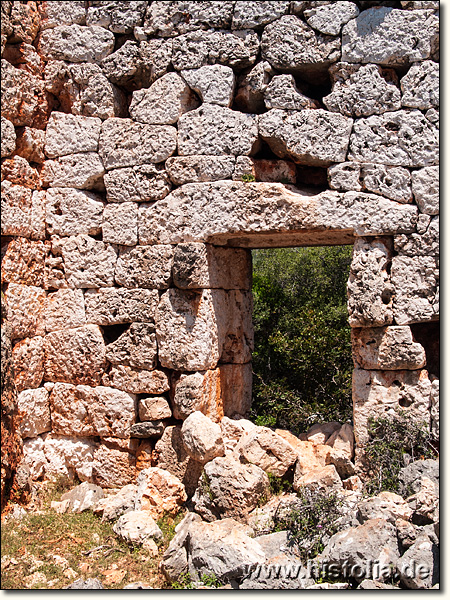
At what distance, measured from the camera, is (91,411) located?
5984 millimetres

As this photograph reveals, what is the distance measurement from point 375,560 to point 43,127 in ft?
15.9

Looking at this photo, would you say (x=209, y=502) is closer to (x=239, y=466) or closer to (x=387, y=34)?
(x=239, y=466)

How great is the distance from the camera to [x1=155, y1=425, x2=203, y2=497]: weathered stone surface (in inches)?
225

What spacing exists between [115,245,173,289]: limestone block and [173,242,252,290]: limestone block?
13cm

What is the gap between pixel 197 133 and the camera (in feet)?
18.5

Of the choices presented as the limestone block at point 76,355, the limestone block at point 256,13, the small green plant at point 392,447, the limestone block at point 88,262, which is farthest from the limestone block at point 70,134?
the small green plant at point 392,447

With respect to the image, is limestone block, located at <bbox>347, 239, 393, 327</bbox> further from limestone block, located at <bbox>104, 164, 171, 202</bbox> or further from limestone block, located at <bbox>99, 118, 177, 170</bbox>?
limestone block, located at <bbox>99, 118, 177, 170</bbox>

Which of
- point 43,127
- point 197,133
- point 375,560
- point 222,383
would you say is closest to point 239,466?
point 222,383

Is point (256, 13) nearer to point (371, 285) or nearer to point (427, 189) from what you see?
point (427, 189)

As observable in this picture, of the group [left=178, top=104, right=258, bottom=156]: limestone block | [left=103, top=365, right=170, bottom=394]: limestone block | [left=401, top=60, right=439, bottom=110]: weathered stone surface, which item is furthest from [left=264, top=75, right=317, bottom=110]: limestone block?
[left=103, top=365, right=170, bottom=394]: limestone block

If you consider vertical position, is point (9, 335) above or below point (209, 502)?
above

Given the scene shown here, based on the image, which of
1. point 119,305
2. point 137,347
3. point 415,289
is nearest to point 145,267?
point 119,305

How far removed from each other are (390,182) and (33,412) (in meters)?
3.85

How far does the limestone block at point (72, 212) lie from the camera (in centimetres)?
604
